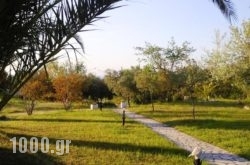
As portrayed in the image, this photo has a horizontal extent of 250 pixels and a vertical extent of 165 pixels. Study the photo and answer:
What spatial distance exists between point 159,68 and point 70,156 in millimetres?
24750

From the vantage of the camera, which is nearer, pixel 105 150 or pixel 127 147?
pixel 105 150

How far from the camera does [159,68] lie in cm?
3581

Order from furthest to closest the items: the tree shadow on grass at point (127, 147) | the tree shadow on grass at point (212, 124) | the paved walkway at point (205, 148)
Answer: the tree shadow on grass at point (212, 124) < the tree shadow on grass at point (127, 147) < the paved walkway at point (205, 148)

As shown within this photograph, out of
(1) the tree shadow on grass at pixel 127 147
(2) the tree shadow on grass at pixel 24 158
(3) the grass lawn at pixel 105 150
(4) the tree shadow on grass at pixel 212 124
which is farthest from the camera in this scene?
(4) the tree shadow on grass at pixel 212 124

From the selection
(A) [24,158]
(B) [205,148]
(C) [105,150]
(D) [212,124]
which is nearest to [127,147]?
(C) [105,150]

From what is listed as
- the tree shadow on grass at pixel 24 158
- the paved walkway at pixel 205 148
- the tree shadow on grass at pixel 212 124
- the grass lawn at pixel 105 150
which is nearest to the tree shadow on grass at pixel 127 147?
→ the grass lawn at pixel 105 150

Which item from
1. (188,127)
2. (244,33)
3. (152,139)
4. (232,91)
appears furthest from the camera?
(232,91)

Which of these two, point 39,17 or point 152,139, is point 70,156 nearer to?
point 152,139

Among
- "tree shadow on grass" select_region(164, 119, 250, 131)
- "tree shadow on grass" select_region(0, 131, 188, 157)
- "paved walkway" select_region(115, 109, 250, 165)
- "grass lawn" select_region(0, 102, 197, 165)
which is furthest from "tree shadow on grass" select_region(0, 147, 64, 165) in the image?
"tree shadow on grass" select_region(164, 119, 250, 131)

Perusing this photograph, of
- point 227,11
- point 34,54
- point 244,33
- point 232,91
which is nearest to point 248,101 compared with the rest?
point 232,91

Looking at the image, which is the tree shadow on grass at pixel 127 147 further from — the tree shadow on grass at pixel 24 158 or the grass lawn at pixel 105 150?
the tree shadow on grass at pixel 24 158

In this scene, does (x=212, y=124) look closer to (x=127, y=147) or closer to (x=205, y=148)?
(x=205, y=148)

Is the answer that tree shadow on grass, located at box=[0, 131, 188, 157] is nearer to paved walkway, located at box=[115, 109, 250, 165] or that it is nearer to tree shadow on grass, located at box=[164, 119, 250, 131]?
paved walkway, located at box=[115, 109, 250, 165]

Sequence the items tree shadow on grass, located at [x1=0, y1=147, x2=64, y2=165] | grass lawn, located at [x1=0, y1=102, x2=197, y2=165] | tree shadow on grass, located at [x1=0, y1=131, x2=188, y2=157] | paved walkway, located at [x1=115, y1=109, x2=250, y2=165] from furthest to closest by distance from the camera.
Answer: tree shadow on grass, located at [x1=0, y1=131, x2=188, y2=157] → paved walkway, located at [x1=115, y1=109, x2=250, y2=165] → grass lawn, located at [x1=0, y1=102, x2=197, y2=165] → tree shadow on grass, located at [x1=0, y1=147, x2=64, y2=165]
